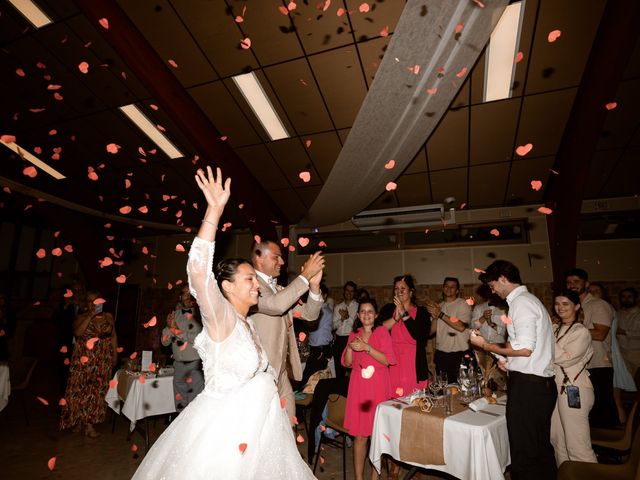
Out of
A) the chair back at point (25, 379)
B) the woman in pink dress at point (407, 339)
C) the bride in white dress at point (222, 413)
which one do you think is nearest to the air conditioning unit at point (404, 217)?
the woman in pink dress at point (407, 339)

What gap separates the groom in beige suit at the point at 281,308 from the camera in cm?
194

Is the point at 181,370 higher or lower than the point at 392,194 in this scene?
Answer: lower

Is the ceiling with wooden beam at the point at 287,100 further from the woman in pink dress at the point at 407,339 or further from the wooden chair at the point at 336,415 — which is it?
the wooden chair at the point at 336,415

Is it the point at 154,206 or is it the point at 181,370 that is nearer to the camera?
the point at 181,370

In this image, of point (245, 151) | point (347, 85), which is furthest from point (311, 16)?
point (245, 151)

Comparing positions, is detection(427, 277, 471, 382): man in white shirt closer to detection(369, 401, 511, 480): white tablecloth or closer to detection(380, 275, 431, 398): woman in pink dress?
detection(380, 275, 431, 398): woman in pink dress

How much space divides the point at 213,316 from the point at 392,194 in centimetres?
558

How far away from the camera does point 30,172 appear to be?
7.14 m

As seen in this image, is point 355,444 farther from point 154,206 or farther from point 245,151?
point 154,206

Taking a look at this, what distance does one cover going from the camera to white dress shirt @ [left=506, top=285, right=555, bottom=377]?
7.76 feet

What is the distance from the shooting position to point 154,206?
7980 millimetres

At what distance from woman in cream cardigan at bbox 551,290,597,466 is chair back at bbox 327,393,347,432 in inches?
63.6

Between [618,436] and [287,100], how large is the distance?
184 inches

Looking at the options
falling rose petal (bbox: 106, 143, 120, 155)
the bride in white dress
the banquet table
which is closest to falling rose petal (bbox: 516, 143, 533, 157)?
the bride in white dress
